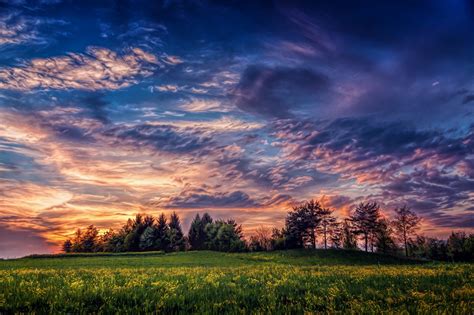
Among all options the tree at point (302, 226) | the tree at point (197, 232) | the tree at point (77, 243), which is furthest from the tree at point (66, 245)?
the tree at point (302, 226)

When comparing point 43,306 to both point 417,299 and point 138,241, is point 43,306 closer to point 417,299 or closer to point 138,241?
point 417,299

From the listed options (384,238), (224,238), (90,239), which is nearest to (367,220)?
(384,238)

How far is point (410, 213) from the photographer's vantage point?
86562 mm

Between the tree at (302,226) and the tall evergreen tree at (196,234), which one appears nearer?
the tree at (302,226)

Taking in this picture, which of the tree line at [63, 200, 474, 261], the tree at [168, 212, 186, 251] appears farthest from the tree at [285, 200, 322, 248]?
the tree at [168, 212, 186, 251]

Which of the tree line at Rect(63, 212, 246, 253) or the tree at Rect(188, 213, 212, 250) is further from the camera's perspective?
the tree at Rect(188, 213, 212, 250)

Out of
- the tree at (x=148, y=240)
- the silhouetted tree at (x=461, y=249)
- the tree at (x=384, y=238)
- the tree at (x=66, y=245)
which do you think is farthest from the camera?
the tree at (x=66, y=245)

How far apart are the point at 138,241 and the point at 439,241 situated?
96.8 meters

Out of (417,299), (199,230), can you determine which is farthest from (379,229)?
(417,299)

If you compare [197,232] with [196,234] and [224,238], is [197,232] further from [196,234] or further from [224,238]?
[224,238]

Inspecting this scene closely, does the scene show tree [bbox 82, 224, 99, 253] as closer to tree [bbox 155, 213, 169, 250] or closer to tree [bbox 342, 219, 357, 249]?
tree [bbox 155, 213, 169, 250]

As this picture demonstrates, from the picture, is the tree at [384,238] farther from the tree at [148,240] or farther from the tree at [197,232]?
the tree at [148,240]

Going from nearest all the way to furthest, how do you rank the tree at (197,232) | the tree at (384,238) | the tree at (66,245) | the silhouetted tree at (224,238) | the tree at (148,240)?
the tree at (384,238) → the silhouetted tree at (224,238) → the tree at (148,240) → the tree at (197,232) → the tree at (66,245)

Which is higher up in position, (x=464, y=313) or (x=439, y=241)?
(x=464, y=313)
